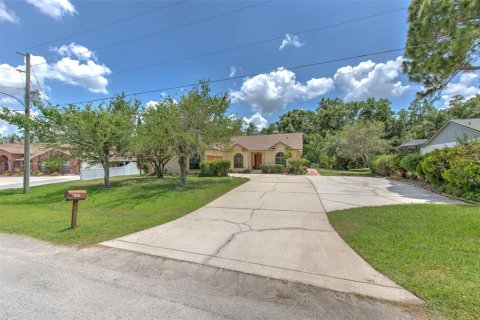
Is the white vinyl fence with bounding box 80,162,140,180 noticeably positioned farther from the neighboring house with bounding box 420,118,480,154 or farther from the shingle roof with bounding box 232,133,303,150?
the neighboring house with bounding box 420,118,480,154

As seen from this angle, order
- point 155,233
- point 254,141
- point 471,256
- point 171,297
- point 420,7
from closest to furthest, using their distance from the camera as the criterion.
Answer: point 171,297
point 471,256
point 155,233
point 420,7
point 254,141

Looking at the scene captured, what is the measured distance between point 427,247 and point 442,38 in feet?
35.1

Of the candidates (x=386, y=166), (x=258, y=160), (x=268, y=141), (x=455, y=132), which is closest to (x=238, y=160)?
(x=258, y=160)

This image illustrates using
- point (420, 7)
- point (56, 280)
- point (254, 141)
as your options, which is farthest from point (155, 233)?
point (254, 141)

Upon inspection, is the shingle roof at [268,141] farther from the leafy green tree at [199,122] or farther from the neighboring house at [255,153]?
the leafy green tree at [199,122]

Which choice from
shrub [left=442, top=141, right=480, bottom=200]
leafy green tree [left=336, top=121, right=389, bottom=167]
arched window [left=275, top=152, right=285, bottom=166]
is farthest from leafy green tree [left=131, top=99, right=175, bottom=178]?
leafy green tree [left=336, top=121, right=389, bottom=167]

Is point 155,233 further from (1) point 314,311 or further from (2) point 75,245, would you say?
(1) point 314,311

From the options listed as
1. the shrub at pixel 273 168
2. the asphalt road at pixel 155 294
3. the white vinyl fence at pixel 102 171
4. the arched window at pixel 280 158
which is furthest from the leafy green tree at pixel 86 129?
the arched window at pixel 280 158

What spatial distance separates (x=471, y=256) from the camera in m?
3.79

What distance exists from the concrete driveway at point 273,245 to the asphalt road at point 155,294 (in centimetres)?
29

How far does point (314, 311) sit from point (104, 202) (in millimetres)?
9613

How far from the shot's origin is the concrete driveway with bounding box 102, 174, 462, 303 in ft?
11.1

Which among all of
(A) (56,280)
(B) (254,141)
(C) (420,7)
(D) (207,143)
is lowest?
(A) (56,280)

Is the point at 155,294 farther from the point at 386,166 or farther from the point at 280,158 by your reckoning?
the point at 280,158
